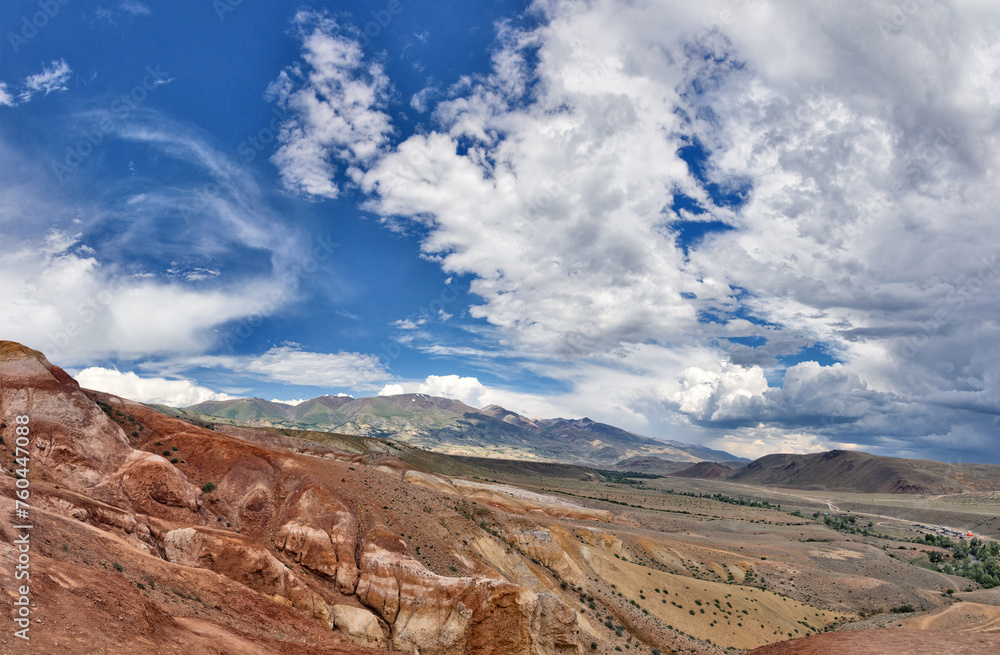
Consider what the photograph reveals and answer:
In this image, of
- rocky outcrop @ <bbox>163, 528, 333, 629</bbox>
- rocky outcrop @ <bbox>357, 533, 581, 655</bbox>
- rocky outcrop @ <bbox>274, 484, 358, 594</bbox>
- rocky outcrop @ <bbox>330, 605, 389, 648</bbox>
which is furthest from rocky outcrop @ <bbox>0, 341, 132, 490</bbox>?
rocky outcrop @ <bbox>357, 533, 581, 655</bbox>

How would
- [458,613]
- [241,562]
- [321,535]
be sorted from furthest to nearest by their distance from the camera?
[321,535] → [458,613] → [241,562]

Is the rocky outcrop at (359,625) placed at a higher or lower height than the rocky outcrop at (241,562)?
lower

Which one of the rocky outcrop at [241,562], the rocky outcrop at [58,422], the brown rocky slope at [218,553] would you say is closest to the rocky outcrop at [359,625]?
the brown rocky slope at [218,553]

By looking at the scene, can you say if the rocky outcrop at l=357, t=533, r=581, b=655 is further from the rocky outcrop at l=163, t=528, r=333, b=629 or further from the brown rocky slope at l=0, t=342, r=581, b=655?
the rocky outcrop at l=163, t=528, r=333, b=629

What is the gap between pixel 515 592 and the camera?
2881 cm

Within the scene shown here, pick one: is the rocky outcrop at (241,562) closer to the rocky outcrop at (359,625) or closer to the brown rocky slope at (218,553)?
the brown rocky slope at (218,553)

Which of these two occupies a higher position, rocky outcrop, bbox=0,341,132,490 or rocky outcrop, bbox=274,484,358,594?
rocky outcrop, bbox=0,341,132,490

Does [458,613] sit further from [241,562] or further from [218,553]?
[218,553]

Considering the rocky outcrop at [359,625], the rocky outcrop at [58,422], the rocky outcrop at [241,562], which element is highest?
the rocky outcrop at [58,422]

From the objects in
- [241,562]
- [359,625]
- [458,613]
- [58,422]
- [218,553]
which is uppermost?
[58,422]

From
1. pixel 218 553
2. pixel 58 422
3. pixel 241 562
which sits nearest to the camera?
pixel 241 562

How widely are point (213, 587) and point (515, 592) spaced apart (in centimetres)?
1611

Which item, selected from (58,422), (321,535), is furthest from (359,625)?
(58,422)

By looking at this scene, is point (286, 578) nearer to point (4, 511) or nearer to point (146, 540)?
point (146, 540)
